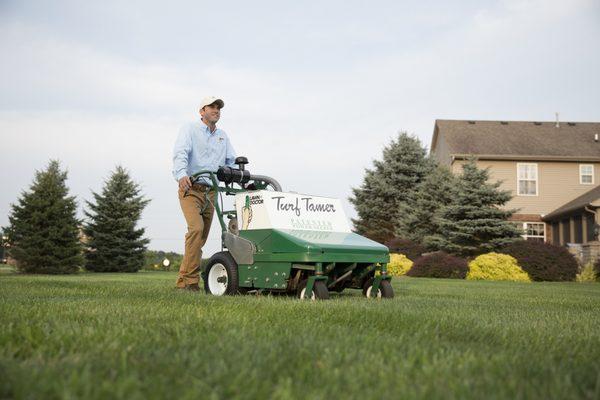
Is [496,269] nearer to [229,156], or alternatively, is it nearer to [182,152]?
[229,156]

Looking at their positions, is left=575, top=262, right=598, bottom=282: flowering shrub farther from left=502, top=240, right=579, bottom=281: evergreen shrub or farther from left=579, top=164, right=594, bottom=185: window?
left=579, top=164, right=594, bottom=185: window

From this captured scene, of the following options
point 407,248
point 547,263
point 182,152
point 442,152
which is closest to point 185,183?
point 182,152

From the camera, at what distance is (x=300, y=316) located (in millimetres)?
4156

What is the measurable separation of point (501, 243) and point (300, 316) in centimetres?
2008

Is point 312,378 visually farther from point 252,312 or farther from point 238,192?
point 238,192

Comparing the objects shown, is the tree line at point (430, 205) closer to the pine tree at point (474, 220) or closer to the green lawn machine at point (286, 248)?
the pine tree at point (474, 220)

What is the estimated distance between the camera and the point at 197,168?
24.8ft

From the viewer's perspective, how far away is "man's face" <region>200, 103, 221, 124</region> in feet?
24.6

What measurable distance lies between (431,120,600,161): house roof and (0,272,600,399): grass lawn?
26.9 metres

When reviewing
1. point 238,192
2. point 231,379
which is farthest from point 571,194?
point 231,379

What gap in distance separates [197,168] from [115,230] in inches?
927

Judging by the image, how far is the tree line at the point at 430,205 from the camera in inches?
906

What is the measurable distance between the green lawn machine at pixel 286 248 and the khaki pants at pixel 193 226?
25 centimetres

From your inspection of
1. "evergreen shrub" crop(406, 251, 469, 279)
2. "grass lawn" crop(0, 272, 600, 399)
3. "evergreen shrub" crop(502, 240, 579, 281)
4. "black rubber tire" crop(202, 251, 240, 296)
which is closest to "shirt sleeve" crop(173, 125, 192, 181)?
"black rubber tire" crop(202, 251, 240, 296)
